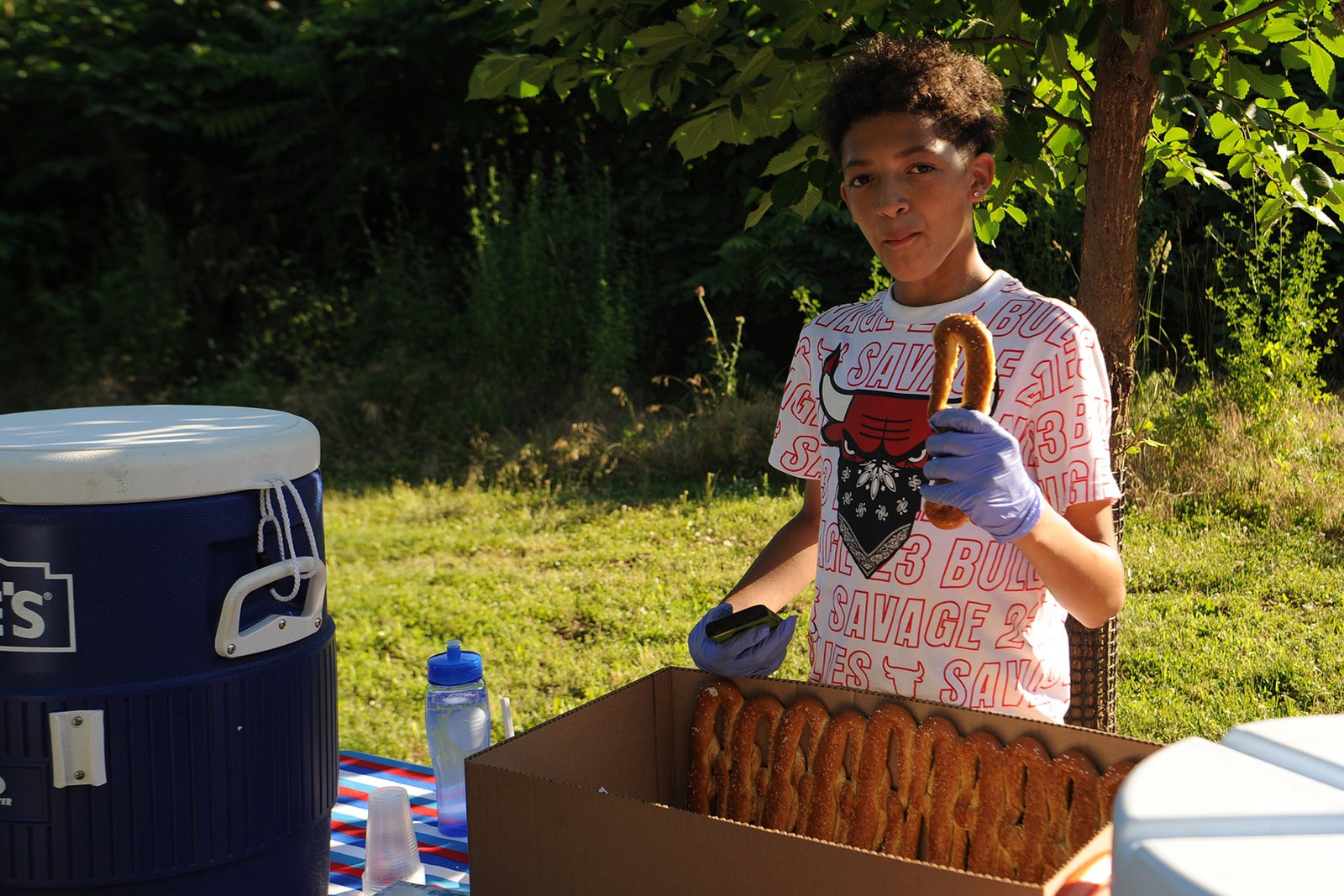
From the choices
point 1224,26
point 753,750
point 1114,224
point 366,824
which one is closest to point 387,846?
point 366,824

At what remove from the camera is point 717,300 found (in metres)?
8.13

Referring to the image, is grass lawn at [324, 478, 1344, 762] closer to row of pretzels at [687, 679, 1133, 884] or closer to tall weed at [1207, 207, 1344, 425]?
tall weed at [1207, 207, 1344, 425]

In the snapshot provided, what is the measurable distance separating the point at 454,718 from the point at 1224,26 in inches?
77.9

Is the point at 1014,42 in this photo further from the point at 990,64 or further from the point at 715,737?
the point at 715,737

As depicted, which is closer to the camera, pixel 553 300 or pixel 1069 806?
pixel 1069 806

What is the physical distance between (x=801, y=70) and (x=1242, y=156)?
41.9 inches

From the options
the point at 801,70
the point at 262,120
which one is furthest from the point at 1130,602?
the point at 262,120

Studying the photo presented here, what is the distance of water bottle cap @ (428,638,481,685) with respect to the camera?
209 cm

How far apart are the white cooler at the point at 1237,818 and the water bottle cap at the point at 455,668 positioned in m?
1.39

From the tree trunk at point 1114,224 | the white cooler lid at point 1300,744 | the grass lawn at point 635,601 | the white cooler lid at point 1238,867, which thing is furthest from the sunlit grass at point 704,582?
the white cooler lid at point 1238,867

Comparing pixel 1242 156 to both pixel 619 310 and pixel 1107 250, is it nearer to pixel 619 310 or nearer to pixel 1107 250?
pixel 1107 250

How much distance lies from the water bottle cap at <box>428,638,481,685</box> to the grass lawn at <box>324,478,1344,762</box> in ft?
6.30

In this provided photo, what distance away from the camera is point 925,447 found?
1545 mm

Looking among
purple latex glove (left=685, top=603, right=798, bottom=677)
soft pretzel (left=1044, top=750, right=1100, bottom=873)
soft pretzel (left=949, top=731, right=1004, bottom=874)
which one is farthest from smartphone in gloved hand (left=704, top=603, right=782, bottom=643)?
soft pretzel (left=1044, top=750, right=1100, bottom=873)
